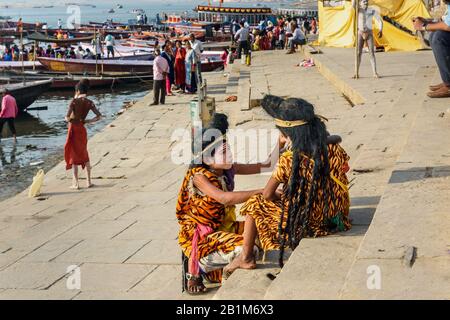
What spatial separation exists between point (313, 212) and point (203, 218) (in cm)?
74

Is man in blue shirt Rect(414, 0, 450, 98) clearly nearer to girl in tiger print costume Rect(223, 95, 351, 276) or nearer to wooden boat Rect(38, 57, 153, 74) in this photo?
girl in tiger print costume Rect(223, 95, 351, 276)

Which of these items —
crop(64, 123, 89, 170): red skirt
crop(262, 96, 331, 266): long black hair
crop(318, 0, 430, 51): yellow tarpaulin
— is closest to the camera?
crop(262, 96, 331, 266): long black hair

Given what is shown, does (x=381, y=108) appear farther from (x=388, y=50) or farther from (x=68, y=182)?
(x=388, y=50)

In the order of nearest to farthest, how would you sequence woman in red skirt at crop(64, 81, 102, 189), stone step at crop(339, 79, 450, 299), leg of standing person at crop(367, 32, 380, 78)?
1. stone step at crop(339, 79, 450, 299)
2. woman in red skirt at crop(64, 81, 102, 189)
3. leg of standing person at crop(367, 32, 380, 78)

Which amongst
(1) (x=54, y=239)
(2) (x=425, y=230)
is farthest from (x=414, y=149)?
(1) (x=54, y=239)

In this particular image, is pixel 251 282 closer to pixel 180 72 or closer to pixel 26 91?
pixel 180 72

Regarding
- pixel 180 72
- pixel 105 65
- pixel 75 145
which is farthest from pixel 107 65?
pixel 75 145

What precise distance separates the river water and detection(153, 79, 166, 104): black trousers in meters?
2.64

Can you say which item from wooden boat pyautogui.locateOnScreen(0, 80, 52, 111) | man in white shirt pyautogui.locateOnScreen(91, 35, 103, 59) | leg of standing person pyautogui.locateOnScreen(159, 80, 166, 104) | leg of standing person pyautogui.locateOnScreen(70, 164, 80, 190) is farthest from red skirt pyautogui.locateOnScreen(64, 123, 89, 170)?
man in white shirt pyautogui.locateOnScreen(91, 35, 103, 59)

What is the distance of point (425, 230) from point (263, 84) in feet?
37.6

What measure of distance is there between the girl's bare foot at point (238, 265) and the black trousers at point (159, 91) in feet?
43.8

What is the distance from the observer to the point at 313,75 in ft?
54.1

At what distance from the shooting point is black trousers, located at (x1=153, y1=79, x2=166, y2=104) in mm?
17641

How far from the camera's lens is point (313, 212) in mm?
4488
